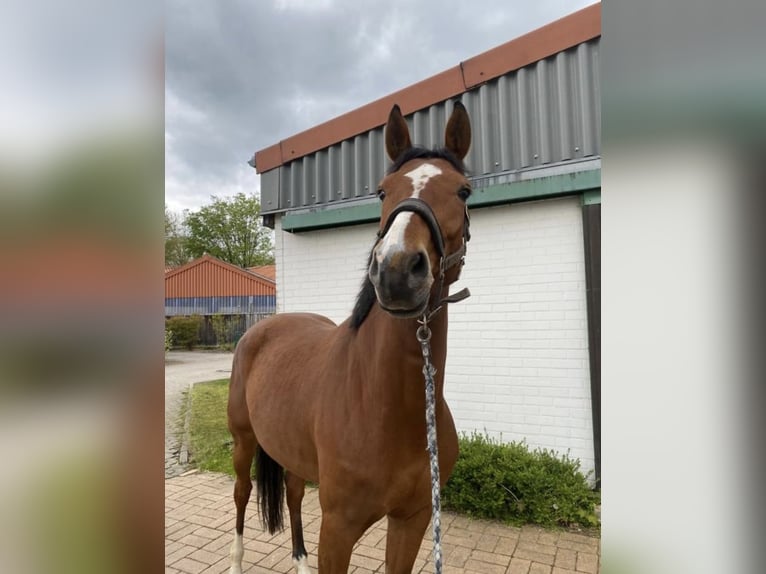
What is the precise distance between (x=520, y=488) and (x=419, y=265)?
9.35ft

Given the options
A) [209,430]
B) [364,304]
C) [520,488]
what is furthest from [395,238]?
[209,430]

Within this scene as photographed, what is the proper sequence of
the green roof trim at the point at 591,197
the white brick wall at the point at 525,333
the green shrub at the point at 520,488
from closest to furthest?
the green shrub at the point at 520,488 < the green roof trim at the point at 591,197 < the white brick wall at the point at 525,333

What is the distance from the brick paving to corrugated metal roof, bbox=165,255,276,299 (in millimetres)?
19112

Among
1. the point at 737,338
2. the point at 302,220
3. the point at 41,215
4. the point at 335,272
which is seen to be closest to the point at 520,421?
the point at 335,272

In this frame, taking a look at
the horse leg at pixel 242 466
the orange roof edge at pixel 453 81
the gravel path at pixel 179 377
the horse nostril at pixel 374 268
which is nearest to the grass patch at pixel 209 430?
the gravel path at pixel 179 377

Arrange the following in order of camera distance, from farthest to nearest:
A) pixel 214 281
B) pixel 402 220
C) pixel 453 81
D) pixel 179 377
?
pixel 214 281, pixel 179 377, pixel 453 81, pixel 402 220

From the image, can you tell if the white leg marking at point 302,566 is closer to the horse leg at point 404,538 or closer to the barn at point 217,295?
the horse leg at point 404,538

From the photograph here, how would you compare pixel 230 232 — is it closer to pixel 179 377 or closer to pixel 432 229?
pixel 179 377

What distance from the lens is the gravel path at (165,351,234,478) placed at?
511cm

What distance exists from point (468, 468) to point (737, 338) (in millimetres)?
3435

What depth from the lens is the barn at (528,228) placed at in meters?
3.48

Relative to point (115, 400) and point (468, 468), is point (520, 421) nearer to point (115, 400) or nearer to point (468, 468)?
point (468, 468)

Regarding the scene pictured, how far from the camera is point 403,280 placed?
3.78 ft

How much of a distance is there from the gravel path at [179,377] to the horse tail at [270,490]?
1.51 m
